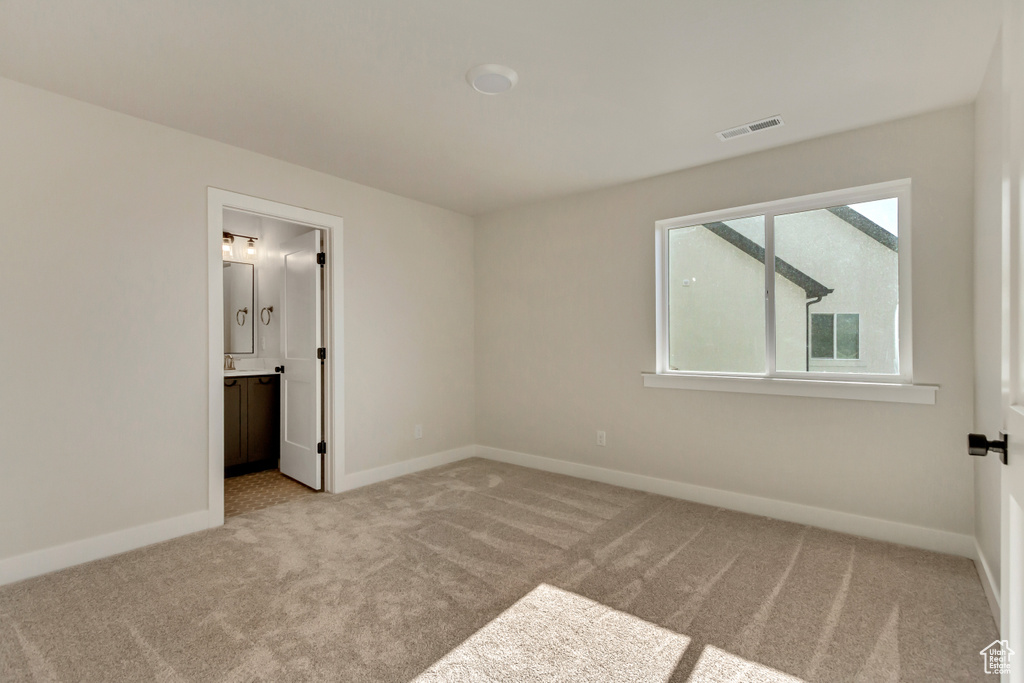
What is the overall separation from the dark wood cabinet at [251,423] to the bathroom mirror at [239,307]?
0.72 meters

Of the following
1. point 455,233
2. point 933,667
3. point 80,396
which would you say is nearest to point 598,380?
point 455,233

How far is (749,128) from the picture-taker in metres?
2.92

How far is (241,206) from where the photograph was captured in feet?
10.8

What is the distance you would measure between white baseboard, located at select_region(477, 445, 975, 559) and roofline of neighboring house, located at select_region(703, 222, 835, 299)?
140cm

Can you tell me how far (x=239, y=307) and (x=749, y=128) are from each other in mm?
4905

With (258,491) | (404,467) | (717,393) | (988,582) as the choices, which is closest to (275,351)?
(258,491)

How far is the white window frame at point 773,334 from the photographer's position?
110 inches

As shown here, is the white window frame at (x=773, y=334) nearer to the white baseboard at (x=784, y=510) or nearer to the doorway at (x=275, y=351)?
the white baseboard at (x=784, y=510)

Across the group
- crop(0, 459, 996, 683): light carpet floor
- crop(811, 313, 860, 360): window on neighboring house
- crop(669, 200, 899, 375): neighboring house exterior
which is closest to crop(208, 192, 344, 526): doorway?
crop(0, 459, 996, 683): light carpet floor

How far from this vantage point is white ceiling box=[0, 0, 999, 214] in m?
1.93

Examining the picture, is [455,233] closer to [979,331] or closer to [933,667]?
[979,331]

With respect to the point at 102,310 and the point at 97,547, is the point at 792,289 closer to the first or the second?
the point at 102,310

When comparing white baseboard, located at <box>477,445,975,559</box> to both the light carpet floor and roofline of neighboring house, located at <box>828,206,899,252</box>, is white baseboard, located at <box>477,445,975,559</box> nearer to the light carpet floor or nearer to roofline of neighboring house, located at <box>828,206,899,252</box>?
the light carpet floor

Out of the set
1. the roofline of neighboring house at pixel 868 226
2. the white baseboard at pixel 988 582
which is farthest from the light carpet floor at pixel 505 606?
the roofline of neighboring house at pixel 868 226
